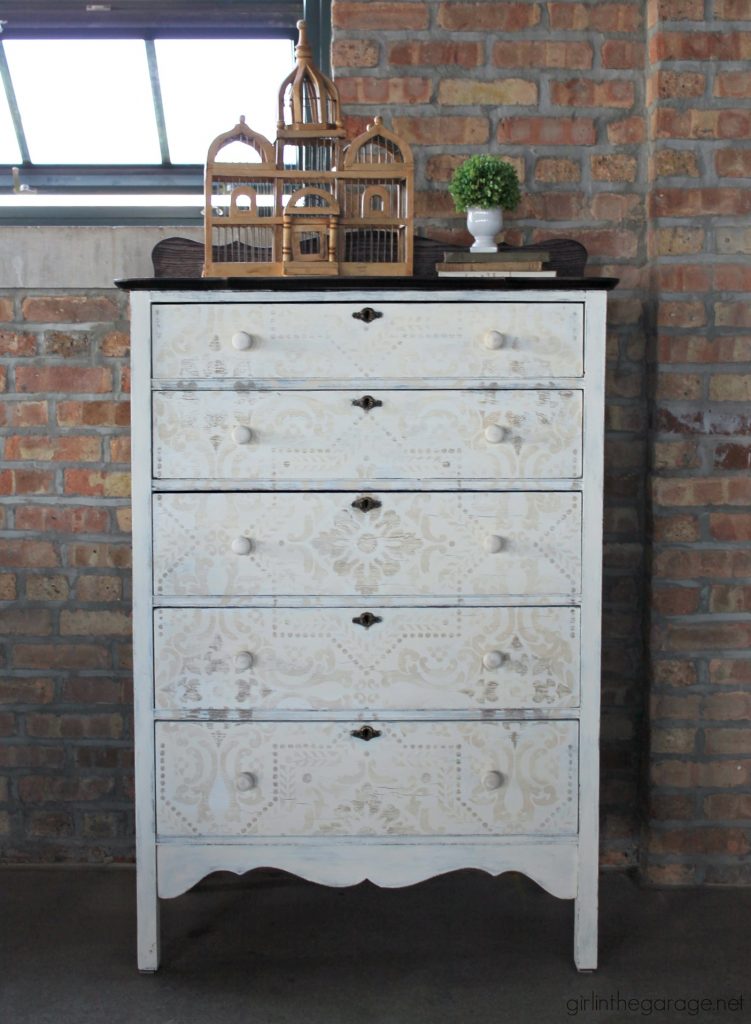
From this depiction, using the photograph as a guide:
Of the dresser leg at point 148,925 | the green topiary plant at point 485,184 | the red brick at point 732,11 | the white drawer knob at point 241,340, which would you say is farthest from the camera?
the red brick at point 732,11

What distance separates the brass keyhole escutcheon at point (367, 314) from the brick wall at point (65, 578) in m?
0.83

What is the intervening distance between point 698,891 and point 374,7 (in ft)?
7.66

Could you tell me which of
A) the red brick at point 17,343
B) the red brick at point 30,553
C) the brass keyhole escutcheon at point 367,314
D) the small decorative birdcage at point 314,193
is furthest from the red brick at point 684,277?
the red brick at point 30,553

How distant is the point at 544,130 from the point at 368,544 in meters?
1.21

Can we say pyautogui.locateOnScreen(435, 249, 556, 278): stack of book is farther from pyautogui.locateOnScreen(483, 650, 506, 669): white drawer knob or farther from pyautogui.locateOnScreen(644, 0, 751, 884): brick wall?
pyautogui.locateOnScreen(483, 650, 506, 669): white drawer knob

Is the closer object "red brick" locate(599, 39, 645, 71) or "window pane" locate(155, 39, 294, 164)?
"red brick" locate(599, 39, 645, 71)

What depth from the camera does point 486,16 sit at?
2533mm

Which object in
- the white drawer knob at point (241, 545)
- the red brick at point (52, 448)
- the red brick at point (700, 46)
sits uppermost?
the red brick at point (700, 46)

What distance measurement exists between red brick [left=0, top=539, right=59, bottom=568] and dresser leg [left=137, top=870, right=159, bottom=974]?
888 millimetres

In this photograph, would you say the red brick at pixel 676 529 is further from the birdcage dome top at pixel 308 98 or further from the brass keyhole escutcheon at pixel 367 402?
the birdcage dome top at pixel 308 98

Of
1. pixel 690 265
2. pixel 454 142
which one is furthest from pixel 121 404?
pixel 690 265

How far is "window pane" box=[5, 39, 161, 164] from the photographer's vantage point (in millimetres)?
2717

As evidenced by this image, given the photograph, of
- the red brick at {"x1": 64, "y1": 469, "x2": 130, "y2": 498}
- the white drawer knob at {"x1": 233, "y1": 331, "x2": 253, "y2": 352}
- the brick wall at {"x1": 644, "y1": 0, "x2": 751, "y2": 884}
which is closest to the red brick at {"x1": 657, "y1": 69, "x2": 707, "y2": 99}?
the brick wall at {"x1": 644, "y1": 0, "x2": 751, "y2": 884}

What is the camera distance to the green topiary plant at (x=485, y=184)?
2.30 metres
